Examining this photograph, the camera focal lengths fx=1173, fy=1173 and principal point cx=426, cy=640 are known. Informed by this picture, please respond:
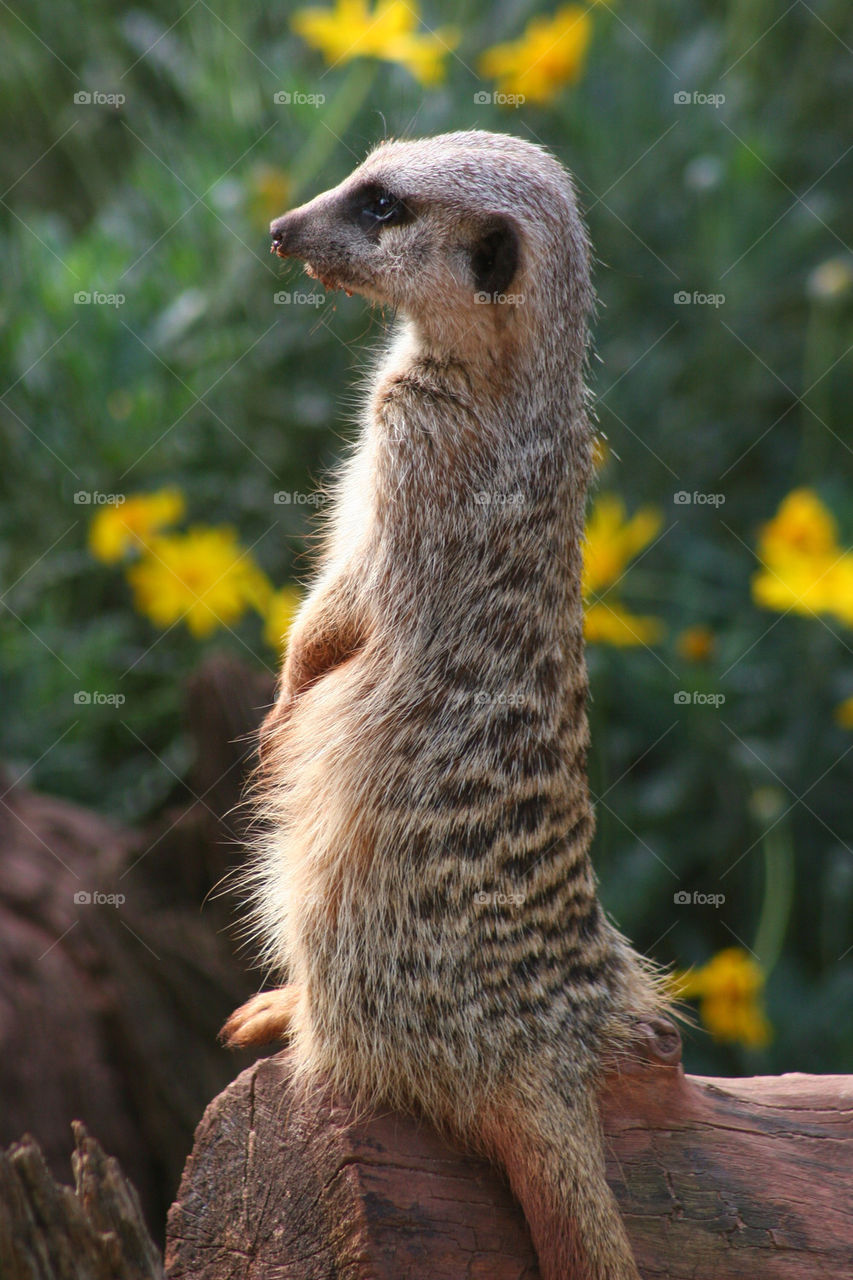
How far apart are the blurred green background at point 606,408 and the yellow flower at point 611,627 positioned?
4.8 inches

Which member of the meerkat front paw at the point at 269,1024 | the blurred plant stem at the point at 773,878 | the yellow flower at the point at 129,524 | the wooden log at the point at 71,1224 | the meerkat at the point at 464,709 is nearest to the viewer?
the wooden log at the point at 71,1224

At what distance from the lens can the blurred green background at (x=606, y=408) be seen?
3408 millimetres

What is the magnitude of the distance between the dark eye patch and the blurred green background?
4.46ft

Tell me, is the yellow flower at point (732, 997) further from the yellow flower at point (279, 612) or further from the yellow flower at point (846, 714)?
the yellow flower at point (279, 612)

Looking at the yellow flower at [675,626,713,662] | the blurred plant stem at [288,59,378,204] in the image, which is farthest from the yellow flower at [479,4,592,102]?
the yellow flower at [675,626,713,662]

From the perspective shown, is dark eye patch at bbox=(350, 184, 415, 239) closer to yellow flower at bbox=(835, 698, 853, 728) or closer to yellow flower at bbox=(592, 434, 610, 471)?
yellow flower at bbox=(592, 434, 610, 471)

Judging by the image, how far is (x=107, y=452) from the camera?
3.49 metres

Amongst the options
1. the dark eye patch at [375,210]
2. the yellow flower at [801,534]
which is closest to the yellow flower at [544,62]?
the yellow flower at [801,534]

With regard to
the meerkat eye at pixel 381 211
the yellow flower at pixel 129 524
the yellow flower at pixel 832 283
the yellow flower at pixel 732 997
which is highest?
the yellow flower at pixel 832 283

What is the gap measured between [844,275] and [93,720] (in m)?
2.55

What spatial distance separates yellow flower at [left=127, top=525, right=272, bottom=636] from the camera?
11.3 ft

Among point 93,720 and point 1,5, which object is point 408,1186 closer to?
point 93,720

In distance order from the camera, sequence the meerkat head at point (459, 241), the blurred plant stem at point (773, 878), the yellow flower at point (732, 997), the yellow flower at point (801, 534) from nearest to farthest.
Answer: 1. the meerkat head at point (459, 241)
2. the yellow flower at point (732, 997)
3. the blurred plant stem at point (773, 878)
4. the yellow flower at point (801, 534)

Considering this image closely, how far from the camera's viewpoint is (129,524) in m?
3.32
